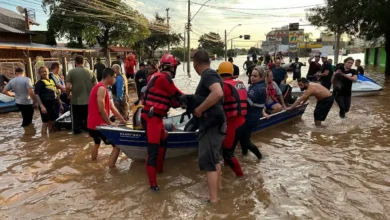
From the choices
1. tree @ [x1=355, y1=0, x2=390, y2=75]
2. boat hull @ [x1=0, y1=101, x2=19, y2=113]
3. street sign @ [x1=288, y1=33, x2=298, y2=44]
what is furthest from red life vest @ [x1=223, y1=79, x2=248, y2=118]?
street sign @ [x1=288, y1=33, x2=298, y2=44]

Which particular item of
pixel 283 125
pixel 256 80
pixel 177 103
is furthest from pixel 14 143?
pixel 283 125

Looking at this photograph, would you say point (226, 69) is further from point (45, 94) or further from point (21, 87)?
point (21, 87)

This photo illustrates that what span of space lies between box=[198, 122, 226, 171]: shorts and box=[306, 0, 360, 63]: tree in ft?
69.5

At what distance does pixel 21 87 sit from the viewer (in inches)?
308

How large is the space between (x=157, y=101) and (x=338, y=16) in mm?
21819

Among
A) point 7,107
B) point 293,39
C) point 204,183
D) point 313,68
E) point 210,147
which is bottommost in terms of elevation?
point 204,183

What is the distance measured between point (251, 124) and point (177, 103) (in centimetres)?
167

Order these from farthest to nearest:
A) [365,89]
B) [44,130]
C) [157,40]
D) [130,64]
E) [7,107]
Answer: [157,40]
[130,64]
[365,89]
[7,107]
[44,130]

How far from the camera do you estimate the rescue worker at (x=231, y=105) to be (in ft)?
14.2

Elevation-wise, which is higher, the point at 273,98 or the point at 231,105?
the point at 231,105

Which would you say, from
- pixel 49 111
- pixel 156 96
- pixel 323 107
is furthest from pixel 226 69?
pixel 49 111

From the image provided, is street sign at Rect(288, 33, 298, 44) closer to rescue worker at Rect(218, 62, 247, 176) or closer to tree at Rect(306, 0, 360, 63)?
tree at Rect(306, 0, 360, 63)

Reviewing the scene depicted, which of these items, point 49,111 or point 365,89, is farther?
point 365,89

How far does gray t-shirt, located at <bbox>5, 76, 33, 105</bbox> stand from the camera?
25.6 ft
